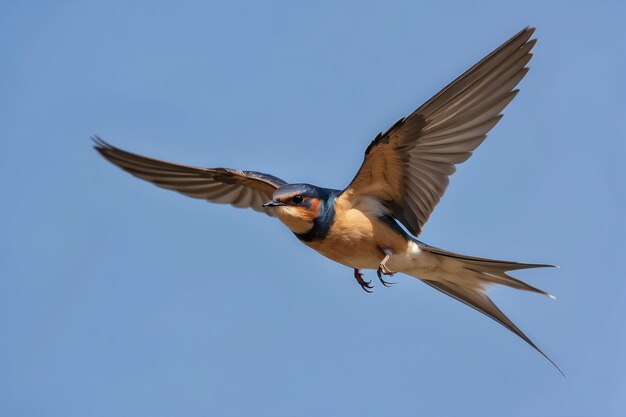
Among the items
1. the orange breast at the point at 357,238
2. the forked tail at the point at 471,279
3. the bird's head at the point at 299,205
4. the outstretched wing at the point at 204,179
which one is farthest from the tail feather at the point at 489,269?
the outstretched wing at the point at 204,179

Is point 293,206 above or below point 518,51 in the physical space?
below

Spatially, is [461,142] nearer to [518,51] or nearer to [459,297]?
[518,51]

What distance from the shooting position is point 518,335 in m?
4.29

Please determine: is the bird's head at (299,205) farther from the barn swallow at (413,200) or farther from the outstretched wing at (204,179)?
the outstretched wing at (204,179)

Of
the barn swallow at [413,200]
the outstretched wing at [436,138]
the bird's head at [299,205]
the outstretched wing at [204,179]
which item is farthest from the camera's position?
the outstretched wing at [204,179]

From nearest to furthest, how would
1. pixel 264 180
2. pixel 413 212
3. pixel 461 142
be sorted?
pixel 461 142, pixel 413 212, pixel 264 180

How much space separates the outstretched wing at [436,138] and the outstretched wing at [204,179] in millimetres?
807

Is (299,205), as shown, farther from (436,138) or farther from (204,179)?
(204,179)

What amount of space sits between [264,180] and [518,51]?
5.57 feet

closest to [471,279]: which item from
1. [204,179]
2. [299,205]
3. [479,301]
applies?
[479,301]

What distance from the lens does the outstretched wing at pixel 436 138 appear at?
3.90m

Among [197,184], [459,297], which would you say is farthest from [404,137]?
[197,184]

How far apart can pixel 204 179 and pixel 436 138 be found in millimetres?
1678

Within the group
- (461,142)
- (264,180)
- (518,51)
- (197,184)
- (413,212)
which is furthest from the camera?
(197,184)
